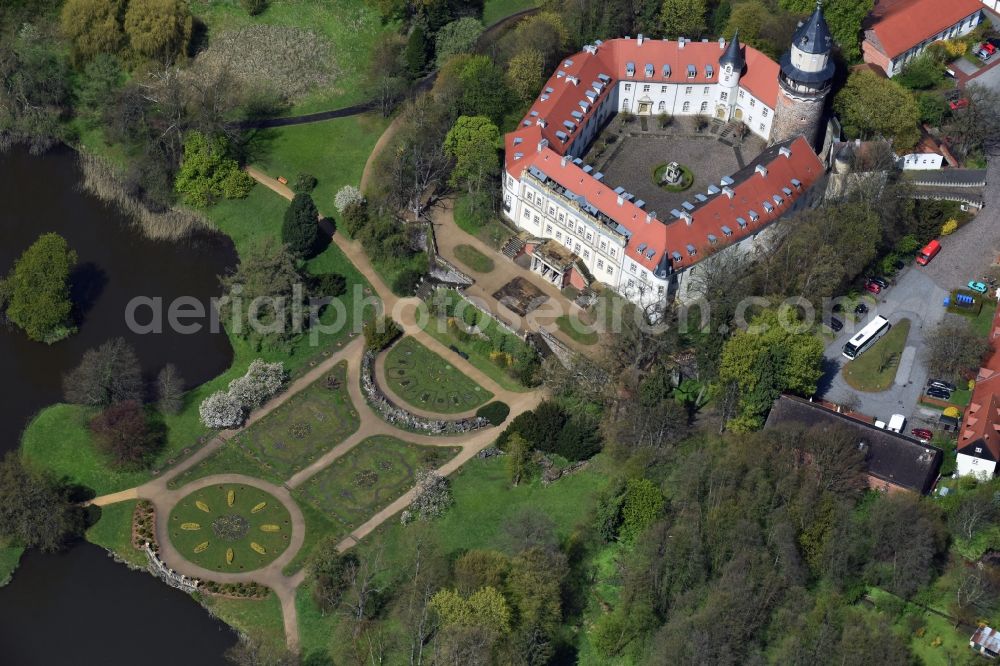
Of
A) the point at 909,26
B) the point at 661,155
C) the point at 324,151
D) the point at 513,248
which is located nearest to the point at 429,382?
the point at 513,248

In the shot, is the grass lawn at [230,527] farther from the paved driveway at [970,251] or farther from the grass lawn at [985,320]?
the paved driveway at [970,251]

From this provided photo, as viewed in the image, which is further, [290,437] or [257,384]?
[257,384]

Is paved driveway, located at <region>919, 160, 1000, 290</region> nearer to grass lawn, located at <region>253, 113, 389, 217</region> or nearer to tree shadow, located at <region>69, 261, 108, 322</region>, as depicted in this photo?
grass lawn, located at <region>253, 113, 389, 217</region>

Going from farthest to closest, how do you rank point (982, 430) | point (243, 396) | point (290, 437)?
point (243, 396), point (290, 437), point (982, 430)

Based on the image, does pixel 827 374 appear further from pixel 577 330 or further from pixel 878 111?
pixel 878 111

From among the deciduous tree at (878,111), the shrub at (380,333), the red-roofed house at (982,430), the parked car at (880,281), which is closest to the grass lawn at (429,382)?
the shrub at (380,333)

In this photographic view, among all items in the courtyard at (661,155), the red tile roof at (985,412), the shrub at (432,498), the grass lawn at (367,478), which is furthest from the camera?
the courtyard at (661,155)
